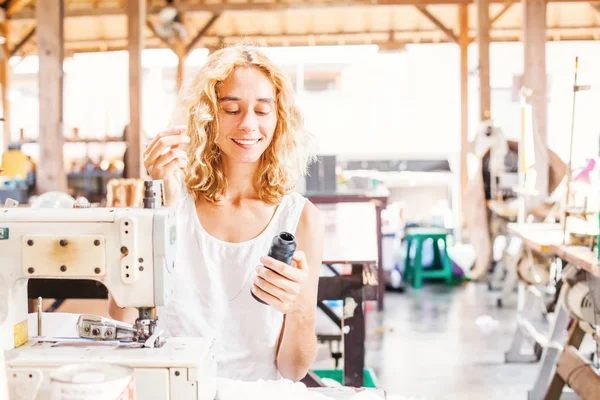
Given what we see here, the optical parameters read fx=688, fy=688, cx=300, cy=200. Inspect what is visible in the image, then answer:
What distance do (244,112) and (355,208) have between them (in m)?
3.67

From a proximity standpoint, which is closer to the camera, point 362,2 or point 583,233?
point 583,233

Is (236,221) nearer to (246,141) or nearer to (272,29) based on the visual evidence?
(246,141)

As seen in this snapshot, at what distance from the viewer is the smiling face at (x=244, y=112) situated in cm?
179

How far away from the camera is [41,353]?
127cm

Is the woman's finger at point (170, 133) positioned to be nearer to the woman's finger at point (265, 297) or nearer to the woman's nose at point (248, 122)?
the woman's nose at point (248, 122)

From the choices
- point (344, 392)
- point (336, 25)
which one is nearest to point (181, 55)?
point (336, 25)

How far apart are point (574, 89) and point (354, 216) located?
185 centimetres

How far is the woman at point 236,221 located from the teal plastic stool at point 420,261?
205 inches

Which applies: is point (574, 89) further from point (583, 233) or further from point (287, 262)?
point (287, 262)

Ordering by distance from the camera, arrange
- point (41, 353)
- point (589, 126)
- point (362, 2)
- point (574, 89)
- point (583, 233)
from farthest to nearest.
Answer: point (589, 126), point (362, 2), point (574, 89), point (583, 233), point (41, 353)

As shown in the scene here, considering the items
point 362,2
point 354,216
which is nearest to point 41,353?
point 354,216

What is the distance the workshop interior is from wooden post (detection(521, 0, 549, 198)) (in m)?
0.01

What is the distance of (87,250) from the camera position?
1.31 meters

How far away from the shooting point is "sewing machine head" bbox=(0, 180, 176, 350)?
1305mm
